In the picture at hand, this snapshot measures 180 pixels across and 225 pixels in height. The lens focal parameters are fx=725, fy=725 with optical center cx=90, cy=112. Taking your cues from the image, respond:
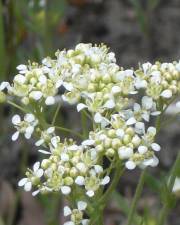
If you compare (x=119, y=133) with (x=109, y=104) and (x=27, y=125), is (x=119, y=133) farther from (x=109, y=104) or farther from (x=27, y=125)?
(x=27, y=125)

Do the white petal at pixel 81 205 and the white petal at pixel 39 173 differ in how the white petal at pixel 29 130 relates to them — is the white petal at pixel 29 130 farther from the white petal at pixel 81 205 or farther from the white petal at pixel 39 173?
the white petal at pixel 81 205

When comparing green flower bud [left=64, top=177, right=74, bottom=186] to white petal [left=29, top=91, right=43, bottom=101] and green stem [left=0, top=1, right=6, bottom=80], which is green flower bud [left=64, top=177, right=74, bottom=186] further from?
green stem [left=0, top=1, right=6, bottom=80]

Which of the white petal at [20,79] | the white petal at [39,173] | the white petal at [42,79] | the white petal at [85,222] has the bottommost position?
the white petal at [85,222]

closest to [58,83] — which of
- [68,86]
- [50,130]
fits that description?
[68,86]

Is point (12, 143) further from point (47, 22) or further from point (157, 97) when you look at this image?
point (157, 97)

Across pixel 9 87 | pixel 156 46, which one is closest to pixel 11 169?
pixel 156 46

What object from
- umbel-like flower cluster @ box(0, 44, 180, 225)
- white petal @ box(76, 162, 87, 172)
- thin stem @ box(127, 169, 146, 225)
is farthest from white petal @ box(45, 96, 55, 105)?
thin stem @ box(127, 169, 146, 225)

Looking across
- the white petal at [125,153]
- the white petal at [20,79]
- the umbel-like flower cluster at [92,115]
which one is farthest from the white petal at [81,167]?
the white petal at [20,79]

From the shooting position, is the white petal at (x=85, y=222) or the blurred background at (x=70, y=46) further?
the blurred background at (x=70, y=46)
